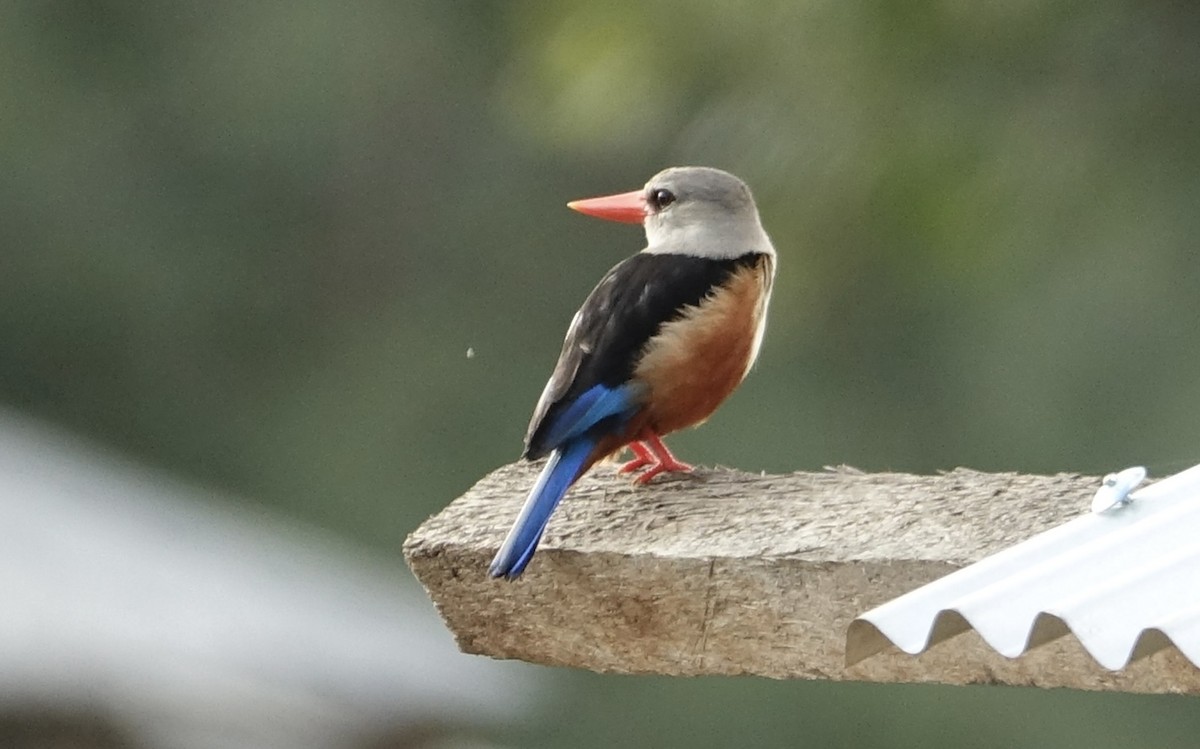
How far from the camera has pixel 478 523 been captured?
2736 millimetres

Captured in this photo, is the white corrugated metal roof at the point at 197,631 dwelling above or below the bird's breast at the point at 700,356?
above

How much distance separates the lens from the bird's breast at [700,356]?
10.4 feet

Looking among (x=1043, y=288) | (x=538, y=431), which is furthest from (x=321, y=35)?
(x=538, y=431)

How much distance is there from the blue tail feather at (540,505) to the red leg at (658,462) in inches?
3.4

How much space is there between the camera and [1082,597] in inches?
69.7

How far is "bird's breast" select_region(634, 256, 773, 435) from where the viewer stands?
10.4ft

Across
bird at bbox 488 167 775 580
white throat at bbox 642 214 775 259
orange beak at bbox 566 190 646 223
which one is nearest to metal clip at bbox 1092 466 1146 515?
bird at bbox 488 167 775 580

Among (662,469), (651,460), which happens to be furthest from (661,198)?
(662,469)

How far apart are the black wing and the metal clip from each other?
3.47ft

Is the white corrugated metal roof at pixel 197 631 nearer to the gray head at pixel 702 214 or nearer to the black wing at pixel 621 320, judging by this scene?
the gray head at pixel 702 214

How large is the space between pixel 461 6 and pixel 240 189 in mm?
1527

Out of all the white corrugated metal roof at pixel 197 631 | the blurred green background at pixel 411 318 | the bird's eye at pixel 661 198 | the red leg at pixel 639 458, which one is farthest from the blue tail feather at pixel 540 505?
the white corrugated metal roof at pixel 197 631

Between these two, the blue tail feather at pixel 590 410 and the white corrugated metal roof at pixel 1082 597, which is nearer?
the white corrugated metal roof at pixel 1082 597

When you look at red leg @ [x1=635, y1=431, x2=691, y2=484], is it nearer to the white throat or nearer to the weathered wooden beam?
the weathered wooden beam
